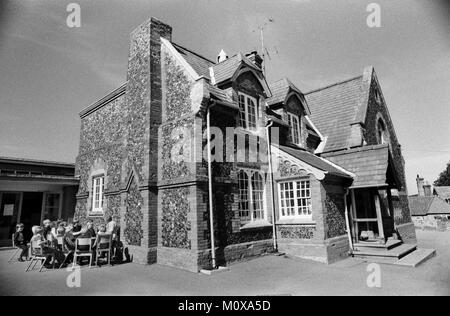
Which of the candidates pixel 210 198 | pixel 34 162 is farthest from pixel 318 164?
pixel 34 162

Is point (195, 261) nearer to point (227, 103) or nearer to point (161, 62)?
point (227, 103)

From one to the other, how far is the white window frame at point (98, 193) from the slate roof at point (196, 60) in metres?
7.15

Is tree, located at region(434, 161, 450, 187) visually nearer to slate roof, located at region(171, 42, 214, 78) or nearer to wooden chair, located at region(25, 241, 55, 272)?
slate roof, located at region(171, 42, 214, 78)

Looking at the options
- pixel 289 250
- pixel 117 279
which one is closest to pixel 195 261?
pixel 117 279

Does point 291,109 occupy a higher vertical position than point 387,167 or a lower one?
higher

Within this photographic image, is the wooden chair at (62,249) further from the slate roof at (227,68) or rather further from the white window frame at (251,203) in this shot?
the slate roof at (227,68)

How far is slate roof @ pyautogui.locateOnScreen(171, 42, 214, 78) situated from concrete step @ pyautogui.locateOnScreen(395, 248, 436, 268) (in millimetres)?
9939

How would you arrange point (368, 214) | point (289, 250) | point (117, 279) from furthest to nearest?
1. point (368, 214)
2. point (289, 250)
3. point (117, 279)

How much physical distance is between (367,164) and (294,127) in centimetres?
391

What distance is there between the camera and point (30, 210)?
1547 centimetres

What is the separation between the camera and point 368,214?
1367 cm

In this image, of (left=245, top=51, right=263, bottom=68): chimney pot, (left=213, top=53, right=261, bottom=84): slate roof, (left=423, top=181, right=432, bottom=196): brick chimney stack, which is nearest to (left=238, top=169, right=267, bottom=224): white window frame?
(left=213, top=53, right=261, bottom=84): slate roof

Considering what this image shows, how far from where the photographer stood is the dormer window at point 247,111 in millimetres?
11664
